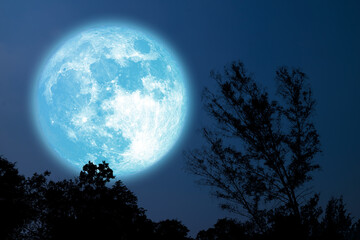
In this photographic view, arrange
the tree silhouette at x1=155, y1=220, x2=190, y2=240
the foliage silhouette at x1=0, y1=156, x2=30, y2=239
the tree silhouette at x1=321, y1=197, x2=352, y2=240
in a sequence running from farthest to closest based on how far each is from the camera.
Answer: the tree silhouette at x1=155, y1=220, x2=190, y2=240 < the foliage silhouette at x1=0, y1=156, x2=30, y2=239 < the tree silhouette at x1=321, y1=197, x2=352, y2=240

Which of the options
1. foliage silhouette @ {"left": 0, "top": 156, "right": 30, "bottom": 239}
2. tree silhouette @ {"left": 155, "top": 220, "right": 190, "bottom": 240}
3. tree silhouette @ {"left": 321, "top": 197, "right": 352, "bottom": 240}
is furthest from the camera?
tree silhouette @ {"left": 155, "top": 220, "right": 190, "bottom": 240}

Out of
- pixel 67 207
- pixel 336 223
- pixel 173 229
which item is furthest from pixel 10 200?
pixel 173 229

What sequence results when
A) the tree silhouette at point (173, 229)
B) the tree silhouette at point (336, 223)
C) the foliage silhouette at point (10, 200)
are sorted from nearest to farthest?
the tree silhouette at point (336, 223) < the foliage silhouette at point (10, 200) < the tree silhouette at point (173, 229)

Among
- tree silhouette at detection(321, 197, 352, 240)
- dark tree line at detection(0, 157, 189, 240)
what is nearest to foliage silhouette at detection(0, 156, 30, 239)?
dark tree line at detection(0, 157, 189, 240)

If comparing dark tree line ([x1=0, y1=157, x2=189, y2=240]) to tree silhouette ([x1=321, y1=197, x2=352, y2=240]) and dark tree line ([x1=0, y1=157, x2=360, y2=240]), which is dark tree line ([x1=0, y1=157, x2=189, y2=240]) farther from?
tree silhouette ([x1=321, y1=197, x2=352, y2=240])

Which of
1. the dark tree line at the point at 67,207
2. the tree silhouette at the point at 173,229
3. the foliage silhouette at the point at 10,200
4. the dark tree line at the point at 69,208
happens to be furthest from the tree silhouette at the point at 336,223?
the tree silhouette at the point at 173,229

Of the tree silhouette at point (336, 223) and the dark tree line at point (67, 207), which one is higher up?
the dark tree line at point (67, 207)

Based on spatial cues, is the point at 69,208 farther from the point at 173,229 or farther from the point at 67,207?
the point at 173,229

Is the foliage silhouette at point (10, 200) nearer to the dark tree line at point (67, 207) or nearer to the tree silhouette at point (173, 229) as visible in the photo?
the dark tree line at point (67, 207)

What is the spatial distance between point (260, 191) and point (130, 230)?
60.9 feet

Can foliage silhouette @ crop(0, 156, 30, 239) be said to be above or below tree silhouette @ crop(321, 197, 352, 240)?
above

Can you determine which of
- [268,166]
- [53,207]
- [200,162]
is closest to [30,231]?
[53,207]

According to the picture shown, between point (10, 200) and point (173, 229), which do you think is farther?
point (173, 229)

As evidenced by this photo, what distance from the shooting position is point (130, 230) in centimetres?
2403
